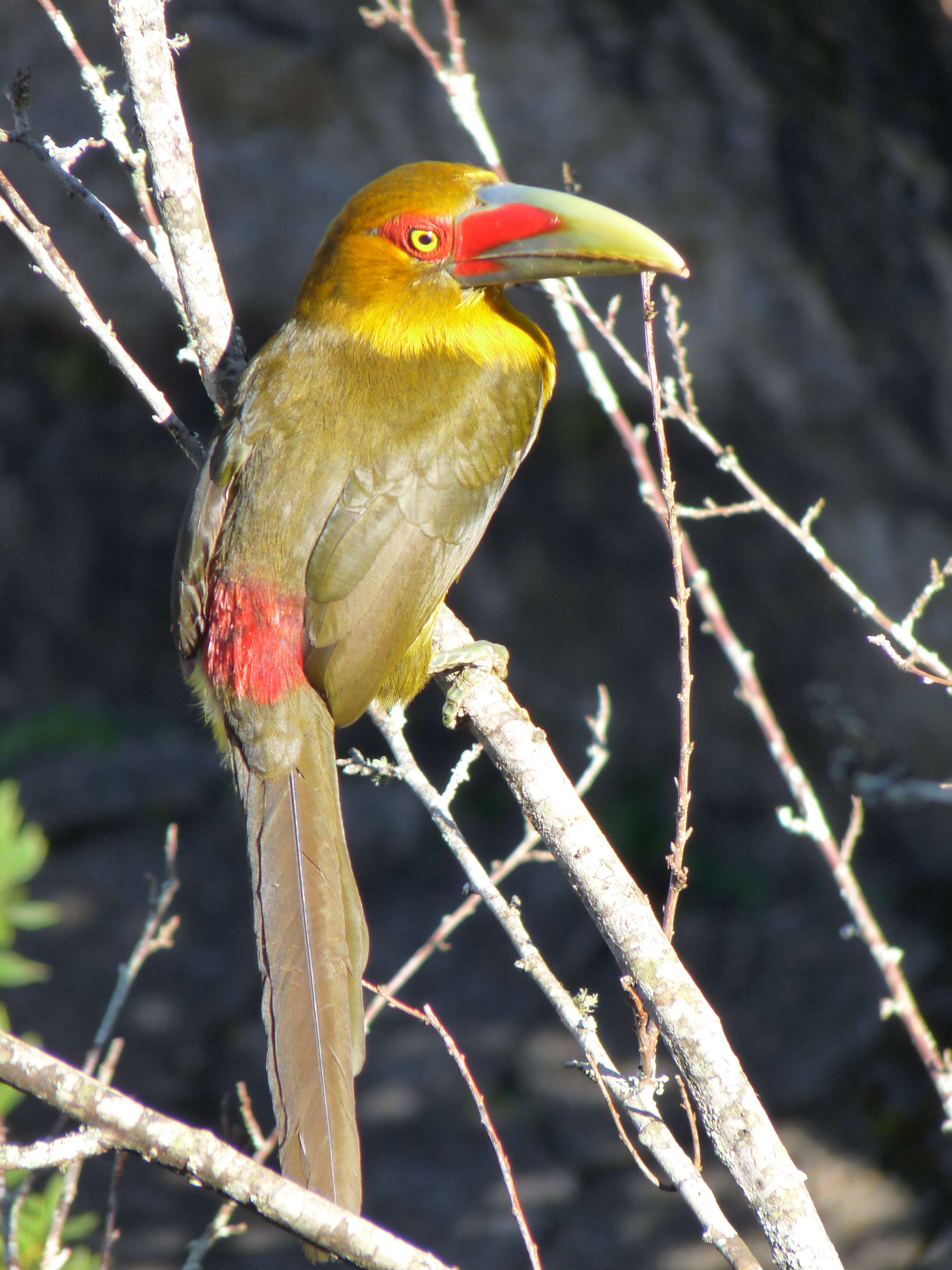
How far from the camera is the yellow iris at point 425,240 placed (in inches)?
101

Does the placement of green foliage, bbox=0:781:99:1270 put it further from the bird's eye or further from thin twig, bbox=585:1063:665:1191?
the bird's eye

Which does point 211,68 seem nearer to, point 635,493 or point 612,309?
point 635,493

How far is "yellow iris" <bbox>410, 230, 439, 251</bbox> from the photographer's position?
257 centimetres

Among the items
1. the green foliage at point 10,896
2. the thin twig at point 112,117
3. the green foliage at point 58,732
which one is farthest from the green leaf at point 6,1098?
the green foliage at point 58,732

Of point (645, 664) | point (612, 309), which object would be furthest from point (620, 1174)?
point (612, 309)

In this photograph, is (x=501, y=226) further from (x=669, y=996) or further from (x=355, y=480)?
(x=669, y=996)

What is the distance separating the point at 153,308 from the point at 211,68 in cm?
114

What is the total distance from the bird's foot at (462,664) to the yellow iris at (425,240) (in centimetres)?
87

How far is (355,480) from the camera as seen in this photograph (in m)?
2.46

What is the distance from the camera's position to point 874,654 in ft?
15.3

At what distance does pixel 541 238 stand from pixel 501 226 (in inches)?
3.5

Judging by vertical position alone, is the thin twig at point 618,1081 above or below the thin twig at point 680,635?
below

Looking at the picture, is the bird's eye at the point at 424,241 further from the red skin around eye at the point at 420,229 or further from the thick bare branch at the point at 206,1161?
the thick bare branch at the point at 206,1161

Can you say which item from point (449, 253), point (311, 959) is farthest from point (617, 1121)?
point (449, 253)
